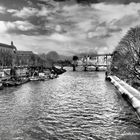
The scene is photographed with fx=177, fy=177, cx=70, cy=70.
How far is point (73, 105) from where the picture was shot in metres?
31.2

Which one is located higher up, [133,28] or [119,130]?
[133,28]

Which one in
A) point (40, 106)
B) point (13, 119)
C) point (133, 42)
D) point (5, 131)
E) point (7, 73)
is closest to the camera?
point (5, 131)

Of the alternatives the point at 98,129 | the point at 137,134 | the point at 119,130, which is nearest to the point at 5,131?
the point at 98,129

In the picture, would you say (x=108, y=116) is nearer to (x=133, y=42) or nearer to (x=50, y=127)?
(x=50, y=127)

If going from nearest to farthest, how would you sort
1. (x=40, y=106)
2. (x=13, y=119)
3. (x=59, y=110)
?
(x=13, y=119) → (x=59, y=110) → (x=40, y=106)

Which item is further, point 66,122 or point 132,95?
point 132,95

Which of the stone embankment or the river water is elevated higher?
the stone embankment

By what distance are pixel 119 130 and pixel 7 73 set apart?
67009mm

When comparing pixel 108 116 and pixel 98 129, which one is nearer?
pixel 98 129

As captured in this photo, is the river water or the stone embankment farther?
the stone embankment

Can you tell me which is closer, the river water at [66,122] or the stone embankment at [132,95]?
the river water at [66,122]

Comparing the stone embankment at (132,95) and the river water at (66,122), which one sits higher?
the stone embankment at (132,95)

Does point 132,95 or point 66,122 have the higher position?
point 132,95

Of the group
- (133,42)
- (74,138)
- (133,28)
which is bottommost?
(74,138)
